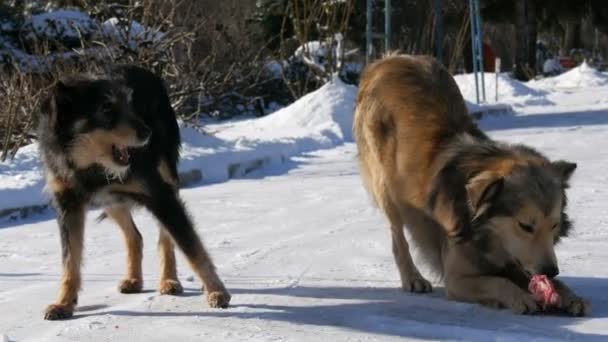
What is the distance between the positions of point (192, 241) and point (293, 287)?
0.76 meters

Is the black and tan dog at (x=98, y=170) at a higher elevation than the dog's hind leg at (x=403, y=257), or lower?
higher

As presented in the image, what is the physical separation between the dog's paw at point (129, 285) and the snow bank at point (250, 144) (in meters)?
3.74

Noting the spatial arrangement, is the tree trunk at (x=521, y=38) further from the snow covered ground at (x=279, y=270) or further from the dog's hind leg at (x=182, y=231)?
the dog's hind leg at (x=182, y=231)

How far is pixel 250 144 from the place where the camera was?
550 inches

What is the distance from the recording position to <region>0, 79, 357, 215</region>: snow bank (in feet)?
34.2

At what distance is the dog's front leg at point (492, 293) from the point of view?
5223mm

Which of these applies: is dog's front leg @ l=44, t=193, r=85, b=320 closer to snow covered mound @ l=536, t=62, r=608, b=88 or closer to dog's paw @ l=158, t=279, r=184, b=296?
dog's paw @ l=158, t=279, r=184, b=296

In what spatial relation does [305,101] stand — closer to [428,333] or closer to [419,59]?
[419,59]

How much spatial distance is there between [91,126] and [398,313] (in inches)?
77.0

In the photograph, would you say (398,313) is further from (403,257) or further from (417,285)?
(403,257)

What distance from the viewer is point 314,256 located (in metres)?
7.11

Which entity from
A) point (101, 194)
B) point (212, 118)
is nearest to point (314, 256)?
point (101, 194)

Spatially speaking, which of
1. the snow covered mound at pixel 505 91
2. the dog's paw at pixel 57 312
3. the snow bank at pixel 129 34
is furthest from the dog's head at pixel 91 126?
the snow covered mound at pixel 505 91

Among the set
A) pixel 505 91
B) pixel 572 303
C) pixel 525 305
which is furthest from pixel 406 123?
pixel 505 91
